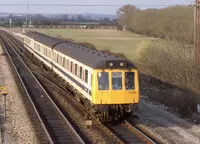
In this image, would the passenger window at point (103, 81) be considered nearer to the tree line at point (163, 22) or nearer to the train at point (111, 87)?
the train at point (111, 87)

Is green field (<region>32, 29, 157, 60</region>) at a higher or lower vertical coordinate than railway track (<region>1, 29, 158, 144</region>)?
higher

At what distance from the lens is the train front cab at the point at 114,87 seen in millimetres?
14664

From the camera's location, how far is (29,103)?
1925cm

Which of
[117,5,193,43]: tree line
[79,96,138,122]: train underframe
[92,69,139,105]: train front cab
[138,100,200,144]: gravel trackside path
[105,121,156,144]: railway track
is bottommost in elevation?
[138,100,200,144]: gravel trackside path

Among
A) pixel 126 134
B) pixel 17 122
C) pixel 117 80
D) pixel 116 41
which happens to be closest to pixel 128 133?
pixel 126 134

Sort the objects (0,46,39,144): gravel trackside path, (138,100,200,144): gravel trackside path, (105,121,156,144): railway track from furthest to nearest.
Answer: (138,100,200,144): gravel trackside path → (0,46,39,144): gravel trackside path → (105,121,156,144): railway track

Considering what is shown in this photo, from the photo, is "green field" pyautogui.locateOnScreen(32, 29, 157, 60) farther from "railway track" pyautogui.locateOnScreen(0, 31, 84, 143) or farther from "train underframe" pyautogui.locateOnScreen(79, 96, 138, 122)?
"train underframe" pyautogui.locateOnScreen(79, 96, 138, 122)

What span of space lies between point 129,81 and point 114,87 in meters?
0.61

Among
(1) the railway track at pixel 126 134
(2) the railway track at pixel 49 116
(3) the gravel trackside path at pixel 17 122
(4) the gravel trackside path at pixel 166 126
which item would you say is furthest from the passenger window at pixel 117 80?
(3) the gravel trackside path at pixel 17 122

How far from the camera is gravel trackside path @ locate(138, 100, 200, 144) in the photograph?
13698 millimetres

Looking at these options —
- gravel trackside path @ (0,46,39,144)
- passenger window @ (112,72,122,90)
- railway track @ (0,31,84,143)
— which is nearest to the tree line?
railway track @ (0,31,84,143)

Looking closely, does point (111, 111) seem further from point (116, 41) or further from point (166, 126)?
point (116, 41)

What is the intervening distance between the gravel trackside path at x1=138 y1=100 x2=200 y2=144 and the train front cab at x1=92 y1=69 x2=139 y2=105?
1.31 m

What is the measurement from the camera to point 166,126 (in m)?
15.3
